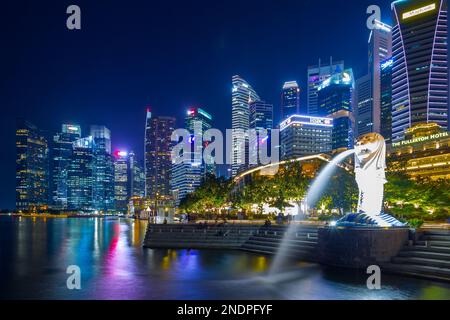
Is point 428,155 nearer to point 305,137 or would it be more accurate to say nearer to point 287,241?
point 305,137

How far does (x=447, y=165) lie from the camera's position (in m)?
103

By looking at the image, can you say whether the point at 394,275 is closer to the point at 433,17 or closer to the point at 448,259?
the point at 448,259

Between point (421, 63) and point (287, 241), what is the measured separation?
482 ft

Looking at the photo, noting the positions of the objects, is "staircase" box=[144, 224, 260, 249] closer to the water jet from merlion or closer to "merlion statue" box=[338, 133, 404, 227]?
the water jet from merlion

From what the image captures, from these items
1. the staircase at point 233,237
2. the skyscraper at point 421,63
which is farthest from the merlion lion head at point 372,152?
the skyscraper at point 421,63

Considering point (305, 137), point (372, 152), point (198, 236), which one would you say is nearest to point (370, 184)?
point (372, 152)

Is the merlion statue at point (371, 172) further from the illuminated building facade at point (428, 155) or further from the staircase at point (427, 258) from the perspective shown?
the illuminated building facade at point (428, 155)

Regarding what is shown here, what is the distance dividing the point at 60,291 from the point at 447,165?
351 ft

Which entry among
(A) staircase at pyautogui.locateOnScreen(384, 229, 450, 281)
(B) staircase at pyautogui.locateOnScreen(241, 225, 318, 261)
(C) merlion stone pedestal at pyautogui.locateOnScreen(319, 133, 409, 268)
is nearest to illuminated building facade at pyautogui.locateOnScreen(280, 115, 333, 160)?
(B) staircase at pyautogui.locateOnScreen(241, 225, 318, 261)

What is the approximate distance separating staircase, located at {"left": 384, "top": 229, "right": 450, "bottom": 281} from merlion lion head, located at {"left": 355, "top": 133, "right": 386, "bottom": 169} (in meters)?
4.80

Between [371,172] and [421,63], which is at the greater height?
[421,63]

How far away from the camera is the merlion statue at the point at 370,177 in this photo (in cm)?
2433

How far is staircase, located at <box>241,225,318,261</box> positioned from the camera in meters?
27.0

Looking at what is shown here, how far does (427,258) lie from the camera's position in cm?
2086
